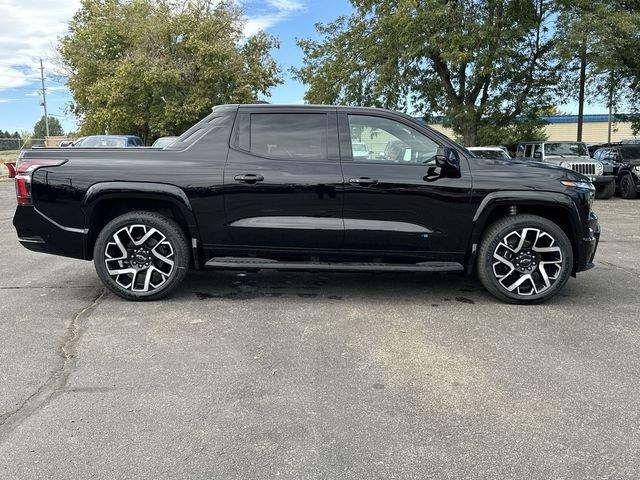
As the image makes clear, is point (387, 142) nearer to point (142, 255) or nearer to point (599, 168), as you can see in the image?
point (142, 255)

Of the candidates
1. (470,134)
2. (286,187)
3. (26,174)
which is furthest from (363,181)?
(470,134)

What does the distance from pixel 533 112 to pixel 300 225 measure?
69.8 feet

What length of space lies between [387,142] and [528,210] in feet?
4.94

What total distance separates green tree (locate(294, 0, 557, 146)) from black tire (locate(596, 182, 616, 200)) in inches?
237

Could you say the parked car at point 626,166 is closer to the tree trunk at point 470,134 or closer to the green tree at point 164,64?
the tree trunk at point 470,134

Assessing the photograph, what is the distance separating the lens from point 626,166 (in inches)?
677

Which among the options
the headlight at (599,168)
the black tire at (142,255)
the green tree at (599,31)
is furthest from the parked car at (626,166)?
the black tire at (142,255)

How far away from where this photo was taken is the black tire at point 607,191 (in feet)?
55.0

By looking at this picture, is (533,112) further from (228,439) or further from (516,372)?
(228,439)

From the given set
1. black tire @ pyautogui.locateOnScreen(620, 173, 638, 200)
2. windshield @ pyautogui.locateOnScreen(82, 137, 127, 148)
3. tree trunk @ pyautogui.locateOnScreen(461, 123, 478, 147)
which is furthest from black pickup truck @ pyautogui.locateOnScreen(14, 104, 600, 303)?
tree trunk @ pyautogui.locateOnScreen(461, 123, 478, 147)

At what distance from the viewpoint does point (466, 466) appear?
8.75 ft

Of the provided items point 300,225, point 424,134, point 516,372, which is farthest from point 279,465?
point 424,134

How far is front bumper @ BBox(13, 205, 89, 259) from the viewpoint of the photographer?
16.7ft

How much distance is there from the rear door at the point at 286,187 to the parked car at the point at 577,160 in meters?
12.4
